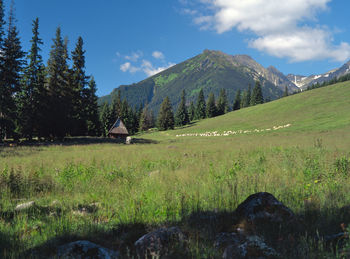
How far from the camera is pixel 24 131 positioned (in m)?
31.2

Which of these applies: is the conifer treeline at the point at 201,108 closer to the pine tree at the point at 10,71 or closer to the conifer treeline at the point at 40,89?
the conifer treeline at the point at 40,89

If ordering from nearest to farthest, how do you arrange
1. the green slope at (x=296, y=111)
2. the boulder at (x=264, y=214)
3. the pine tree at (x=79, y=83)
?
the boulder at (x=264, y=214) < the pine tree at (x=79, y=83) < the green slope at (x=296, y=111)

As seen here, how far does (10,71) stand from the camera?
2788 centimetres

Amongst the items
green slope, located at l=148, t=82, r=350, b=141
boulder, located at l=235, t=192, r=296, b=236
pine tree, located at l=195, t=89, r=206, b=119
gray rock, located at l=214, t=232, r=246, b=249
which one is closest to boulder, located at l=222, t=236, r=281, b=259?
gray rock, located at l=214, t=232, r=246, b=249

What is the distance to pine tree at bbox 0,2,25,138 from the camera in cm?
2705

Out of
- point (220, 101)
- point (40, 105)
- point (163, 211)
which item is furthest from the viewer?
point (220, 101)

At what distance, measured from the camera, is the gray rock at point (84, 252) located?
248 centimetres

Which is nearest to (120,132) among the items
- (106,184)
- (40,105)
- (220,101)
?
(40,105)

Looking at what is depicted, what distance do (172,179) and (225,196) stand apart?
2179mm

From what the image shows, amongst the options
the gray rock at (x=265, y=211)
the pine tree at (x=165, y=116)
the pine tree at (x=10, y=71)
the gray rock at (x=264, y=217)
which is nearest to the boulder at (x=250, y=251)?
the gray rock at (x=264, y=217)

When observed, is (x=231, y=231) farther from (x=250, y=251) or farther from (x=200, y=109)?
(x=200, y=109)

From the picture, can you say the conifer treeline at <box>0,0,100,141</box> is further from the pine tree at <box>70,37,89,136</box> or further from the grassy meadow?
the grassy meadow

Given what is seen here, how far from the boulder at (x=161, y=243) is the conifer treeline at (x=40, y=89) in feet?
107

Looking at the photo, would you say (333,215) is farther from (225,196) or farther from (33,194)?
(33,194)
